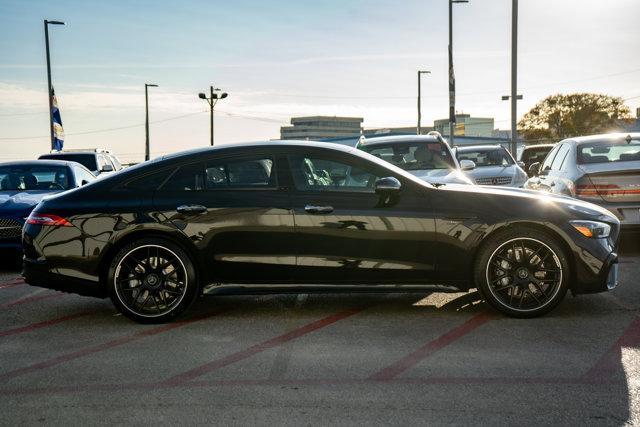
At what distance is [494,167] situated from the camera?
17.3m

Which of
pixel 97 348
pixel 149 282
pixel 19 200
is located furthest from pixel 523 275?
pixel 19 200

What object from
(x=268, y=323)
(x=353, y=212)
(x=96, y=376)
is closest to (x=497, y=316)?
(x=353, y=212)

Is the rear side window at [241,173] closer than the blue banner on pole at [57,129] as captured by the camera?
Yes

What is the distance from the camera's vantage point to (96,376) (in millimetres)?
4844

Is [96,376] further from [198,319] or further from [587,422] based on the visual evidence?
[587,422]

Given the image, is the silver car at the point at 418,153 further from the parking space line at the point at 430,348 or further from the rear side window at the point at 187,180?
the rear side window at the point at 187,180

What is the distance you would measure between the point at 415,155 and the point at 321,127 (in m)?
177

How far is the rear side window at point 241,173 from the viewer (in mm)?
6441

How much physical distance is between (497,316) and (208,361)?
2.55 metres

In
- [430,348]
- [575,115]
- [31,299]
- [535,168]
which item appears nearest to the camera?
[430,348]

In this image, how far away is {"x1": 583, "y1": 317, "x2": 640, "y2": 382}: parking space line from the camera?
15.2 ft

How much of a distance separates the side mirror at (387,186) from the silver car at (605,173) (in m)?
4.64

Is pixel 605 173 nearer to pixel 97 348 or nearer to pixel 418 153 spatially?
pixel 418 153

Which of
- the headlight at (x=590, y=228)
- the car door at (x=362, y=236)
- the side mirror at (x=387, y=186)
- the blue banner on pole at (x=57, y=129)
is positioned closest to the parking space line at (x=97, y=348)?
the car door at (x=362, y=236)
